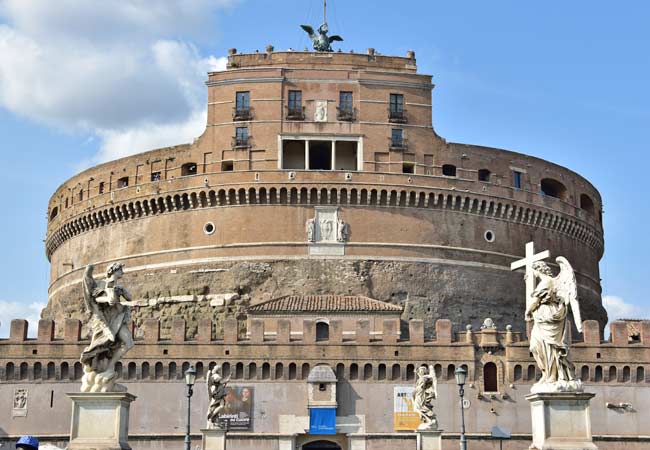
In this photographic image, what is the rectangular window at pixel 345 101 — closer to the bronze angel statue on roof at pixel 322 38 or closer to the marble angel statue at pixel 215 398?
the bronze angel statue on roof at pixel 322 38

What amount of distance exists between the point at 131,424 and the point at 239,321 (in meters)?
8.10

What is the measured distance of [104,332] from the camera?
508 inches

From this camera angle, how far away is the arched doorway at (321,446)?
38844 mm

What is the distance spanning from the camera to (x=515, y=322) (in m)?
46.9

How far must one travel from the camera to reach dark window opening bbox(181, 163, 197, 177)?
4803cm

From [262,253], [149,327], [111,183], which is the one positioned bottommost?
[149,327]

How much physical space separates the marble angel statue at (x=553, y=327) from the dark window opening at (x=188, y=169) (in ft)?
120

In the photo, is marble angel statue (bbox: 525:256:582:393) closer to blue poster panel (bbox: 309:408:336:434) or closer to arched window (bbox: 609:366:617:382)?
blue poster panel (bbox: 309:408:336:434)

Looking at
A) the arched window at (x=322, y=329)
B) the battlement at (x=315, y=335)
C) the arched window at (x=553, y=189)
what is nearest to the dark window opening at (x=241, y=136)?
the arched window at (x=322, y=329)

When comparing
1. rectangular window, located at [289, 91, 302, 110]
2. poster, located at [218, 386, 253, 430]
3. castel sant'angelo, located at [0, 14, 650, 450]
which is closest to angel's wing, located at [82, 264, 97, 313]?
poster, located at [218, 386, 253, 430]

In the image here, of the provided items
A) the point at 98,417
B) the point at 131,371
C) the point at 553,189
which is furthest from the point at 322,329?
the point at 98,417

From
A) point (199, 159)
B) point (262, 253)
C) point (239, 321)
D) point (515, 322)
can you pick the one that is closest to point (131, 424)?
point (239, 321)

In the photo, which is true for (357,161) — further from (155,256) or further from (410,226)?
(155,256)

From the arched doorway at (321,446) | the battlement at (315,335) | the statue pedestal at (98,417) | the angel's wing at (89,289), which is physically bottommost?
the statue pedestal at (98,417)
